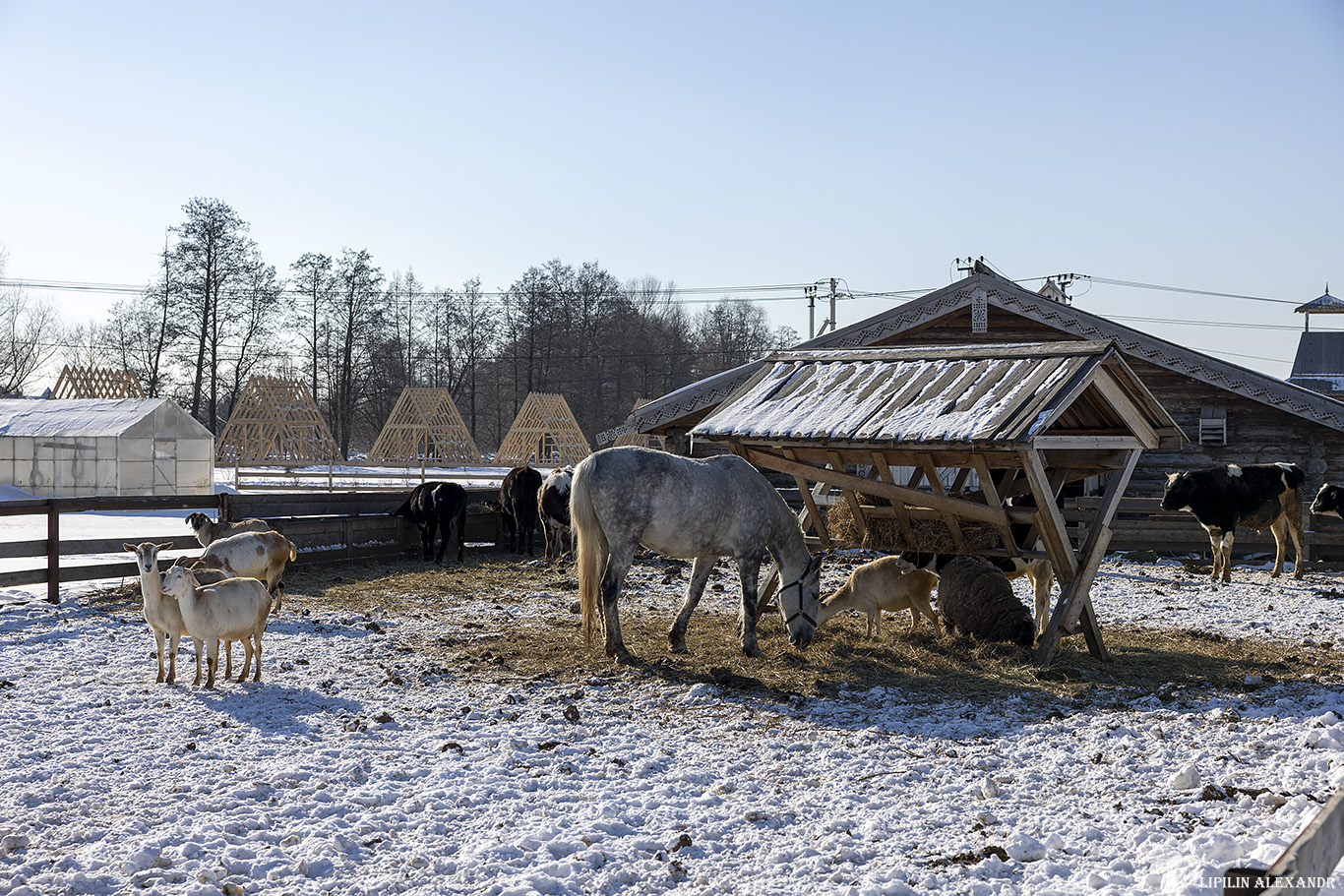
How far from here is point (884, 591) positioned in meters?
10.3

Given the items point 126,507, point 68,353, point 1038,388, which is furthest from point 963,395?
point 68,353

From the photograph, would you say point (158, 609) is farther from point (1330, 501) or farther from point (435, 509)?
point (1330, 501)

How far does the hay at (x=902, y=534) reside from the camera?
10344 mm

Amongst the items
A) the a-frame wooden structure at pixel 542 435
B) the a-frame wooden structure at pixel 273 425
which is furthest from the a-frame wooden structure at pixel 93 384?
the a-frame wooden structure at pixel 542 435

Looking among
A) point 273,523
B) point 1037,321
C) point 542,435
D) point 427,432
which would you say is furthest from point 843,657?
point 542,435

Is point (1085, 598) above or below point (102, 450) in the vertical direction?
below

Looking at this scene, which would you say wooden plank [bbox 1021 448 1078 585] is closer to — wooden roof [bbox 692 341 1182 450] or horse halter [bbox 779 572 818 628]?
wooden roof [bbox 692 341 1182 450]

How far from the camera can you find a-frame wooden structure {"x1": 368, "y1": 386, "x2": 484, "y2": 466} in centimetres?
5231

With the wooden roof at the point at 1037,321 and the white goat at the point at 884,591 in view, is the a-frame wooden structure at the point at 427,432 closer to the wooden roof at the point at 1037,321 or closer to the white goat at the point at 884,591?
the wooden roof at the point at 1037,321

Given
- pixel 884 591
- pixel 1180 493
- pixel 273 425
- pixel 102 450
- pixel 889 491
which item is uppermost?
pixel 273 425

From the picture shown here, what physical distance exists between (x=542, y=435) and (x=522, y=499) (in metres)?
36.2

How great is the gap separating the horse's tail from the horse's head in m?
2.01

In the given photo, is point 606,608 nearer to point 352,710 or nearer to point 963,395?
point 352,710

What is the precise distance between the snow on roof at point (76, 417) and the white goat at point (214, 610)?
77.8 feet
